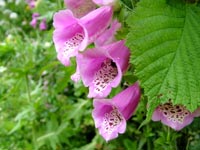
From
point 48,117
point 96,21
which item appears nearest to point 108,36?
point 96,21

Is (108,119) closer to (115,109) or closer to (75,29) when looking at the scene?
(115,109)

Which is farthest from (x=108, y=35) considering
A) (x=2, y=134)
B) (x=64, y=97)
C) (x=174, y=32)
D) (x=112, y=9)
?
(x=64, y=97)

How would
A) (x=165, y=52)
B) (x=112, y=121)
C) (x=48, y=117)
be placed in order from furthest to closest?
1. (x=48, y=117)
2. (x=112, y=121)
3. (x=165, y=52)

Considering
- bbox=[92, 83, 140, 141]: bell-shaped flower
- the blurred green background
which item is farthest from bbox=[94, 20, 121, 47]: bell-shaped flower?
the blurred green background

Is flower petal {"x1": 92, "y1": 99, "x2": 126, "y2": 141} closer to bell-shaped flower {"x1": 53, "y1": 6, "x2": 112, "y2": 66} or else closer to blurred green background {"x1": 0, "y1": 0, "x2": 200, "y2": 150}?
bell-shaped flower {"x1": 53, "y1": 6, "x2": 112, "y2": 66}

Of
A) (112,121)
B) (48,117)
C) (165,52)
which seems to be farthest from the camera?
(48,117)

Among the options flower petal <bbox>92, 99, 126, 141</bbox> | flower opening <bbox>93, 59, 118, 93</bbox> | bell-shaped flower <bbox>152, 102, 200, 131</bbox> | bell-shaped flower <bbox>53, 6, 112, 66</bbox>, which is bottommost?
flower petal <bbox>92, 99, 126, 141</bbox>

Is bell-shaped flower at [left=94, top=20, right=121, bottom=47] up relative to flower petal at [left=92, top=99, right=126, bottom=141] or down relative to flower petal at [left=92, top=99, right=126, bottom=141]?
up

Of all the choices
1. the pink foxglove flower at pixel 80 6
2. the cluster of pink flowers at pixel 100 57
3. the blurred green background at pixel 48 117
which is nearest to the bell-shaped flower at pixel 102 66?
the cluster of pink flowers at pixel 100 57
